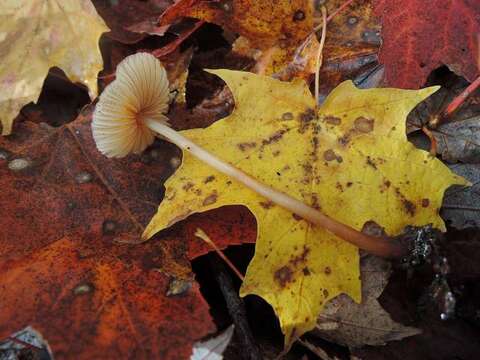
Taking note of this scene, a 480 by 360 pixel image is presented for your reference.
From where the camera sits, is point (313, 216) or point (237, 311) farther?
point (237, 311)

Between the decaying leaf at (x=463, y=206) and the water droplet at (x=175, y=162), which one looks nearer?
the decaying leaf at (x=463, y=206)

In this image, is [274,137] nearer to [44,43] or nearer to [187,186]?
[187,186]

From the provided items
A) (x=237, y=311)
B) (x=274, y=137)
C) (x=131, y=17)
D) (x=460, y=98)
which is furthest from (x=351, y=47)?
(x=237, y=311)

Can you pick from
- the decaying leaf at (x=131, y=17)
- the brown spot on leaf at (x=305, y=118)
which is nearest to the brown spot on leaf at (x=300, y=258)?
the brown spot on leaf at (x=305, y=118)

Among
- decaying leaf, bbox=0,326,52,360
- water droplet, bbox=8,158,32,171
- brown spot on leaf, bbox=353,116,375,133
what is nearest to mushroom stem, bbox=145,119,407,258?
brown spot on leaf, bbox=353,116,375,133

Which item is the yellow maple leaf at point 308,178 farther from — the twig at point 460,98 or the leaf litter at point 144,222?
the twig at point 460,98

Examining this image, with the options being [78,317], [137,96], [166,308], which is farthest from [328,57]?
[78,317]
